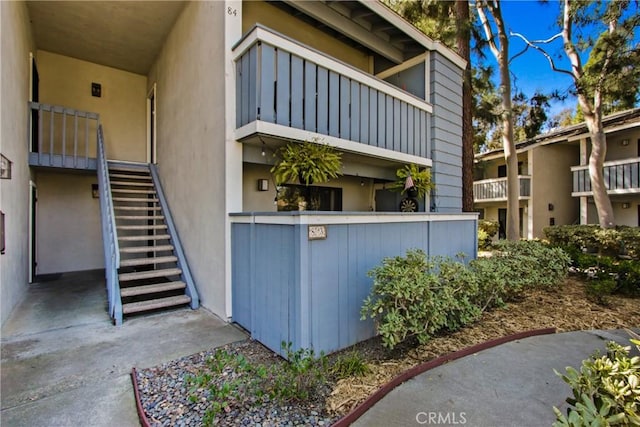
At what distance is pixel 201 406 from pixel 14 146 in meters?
5.36

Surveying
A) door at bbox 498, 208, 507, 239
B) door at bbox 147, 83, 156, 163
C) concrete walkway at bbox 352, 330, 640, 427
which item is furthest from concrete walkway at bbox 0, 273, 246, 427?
door at bbox 498, 208, 507, 239

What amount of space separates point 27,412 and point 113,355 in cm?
98

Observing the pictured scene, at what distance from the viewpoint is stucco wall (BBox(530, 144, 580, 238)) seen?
1496cm

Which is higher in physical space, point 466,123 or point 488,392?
point 466,123

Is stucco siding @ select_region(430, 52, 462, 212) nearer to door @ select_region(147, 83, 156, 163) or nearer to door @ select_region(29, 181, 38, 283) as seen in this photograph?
door @ select_region(147, 83, 156, 163)

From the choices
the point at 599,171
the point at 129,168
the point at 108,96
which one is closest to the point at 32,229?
the point at 129,168

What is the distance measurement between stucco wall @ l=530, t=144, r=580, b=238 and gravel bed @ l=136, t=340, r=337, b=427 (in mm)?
16273

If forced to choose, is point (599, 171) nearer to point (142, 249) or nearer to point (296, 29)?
point (296, 29)

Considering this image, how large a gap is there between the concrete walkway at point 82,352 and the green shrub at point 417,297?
1.99m

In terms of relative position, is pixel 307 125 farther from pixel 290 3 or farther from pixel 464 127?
pixel 464 127

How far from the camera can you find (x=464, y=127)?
8328 millimetres

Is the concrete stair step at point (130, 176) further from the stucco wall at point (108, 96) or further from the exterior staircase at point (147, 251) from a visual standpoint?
the stucco wall at point (108, 96)

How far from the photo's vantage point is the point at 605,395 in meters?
1.50

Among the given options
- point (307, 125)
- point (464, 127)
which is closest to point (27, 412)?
point (307, 125)
